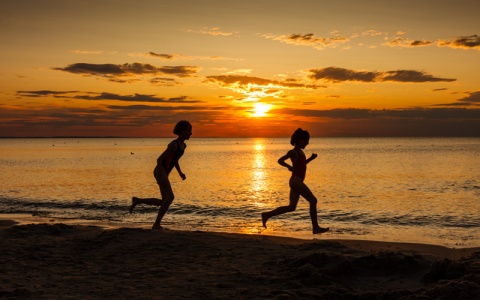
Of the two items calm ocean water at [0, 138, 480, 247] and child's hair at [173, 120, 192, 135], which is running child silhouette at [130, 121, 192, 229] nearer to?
child's hair at [173, 120, 192, 135]

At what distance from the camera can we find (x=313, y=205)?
35.1 feet

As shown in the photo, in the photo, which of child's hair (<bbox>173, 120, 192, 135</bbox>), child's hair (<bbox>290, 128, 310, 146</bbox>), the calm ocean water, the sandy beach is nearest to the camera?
the sandy beach

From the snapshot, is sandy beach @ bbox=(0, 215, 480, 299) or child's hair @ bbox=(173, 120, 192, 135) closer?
sandy beach @ bbox=(0, 215, 480, 299)

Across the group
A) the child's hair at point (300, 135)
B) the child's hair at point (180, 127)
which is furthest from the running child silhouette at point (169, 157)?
the child's hair at point (300, 135)

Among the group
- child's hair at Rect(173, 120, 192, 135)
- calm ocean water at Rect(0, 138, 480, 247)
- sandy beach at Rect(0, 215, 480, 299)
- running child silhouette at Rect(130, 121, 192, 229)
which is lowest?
calm ocean water at Rect(0, 138, 480, 247)

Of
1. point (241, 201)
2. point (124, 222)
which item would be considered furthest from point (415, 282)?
point (241, 201)

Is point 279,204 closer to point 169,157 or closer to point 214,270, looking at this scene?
point 169,157

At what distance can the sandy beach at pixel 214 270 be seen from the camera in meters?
6.21

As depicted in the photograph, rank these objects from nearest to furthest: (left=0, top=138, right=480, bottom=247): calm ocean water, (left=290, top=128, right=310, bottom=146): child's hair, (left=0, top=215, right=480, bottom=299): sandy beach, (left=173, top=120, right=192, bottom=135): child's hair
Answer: (left=0, top=215, right=480, bottom=299): sandy beach → (left=290, top=128, right=310, bottom=146): child's hair → (left=173, top=120, right=192, bottom=135): child's hair → (left=0, top=138, right=480, bottom=247): calm ocean water

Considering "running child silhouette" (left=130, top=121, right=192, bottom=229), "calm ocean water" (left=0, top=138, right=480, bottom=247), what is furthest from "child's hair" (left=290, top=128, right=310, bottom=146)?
"calm ocean water" (left=0, top=138, right=480, bottom=247)

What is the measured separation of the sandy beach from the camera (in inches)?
245

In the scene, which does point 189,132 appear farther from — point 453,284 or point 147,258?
point 453,284

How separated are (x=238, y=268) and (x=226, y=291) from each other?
128 cm

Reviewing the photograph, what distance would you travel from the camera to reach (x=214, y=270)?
296 inches
